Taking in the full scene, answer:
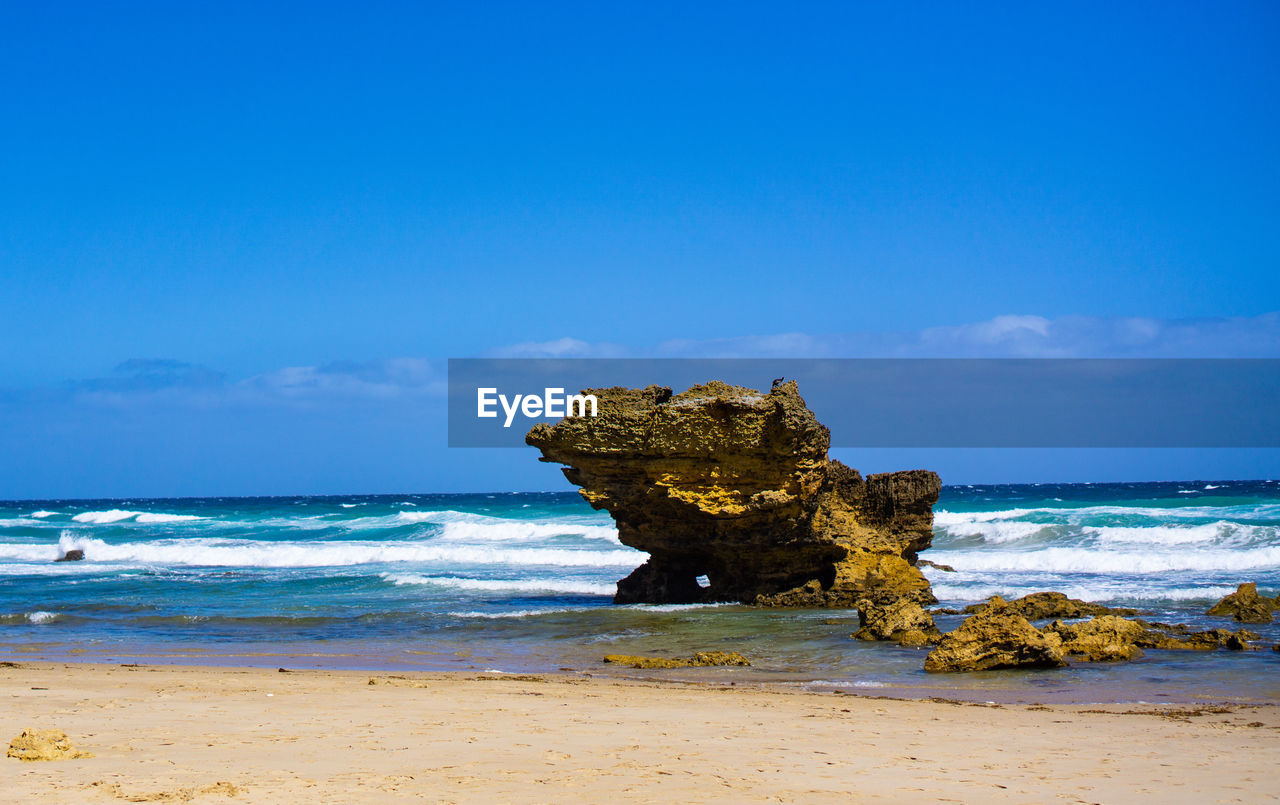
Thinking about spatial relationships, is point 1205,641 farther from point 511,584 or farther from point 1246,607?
point 511,584

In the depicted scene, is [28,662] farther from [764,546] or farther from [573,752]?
[764,546]

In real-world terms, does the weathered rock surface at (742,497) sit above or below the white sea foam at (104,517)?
above

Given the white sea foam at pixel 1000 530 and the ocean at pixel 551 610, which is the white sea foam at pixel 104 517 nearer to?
the ocean at pixel 551 610

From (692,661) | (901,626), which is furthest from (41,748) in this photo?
(901,626)

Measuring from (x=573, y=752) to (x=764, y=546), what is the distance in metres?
10.4

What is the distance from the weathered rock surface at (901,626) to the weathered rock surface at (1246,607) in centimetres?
483

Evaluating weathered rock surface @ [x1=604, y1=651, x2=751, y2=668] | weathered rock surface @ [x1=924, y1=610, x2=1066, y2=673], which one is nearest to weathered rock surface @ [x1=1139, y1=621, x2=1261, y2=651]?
weathered rock surface @ [x1=924, y1=610, x2=1066, y2=673]

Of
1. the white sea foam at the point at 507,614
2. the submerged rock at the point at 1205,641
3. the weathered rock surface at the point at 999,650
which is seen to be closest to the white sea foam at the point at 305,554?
the white sea foam at the point at 507,614

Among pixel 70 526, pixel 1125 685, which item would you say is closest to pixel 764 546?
pixel 1125 685

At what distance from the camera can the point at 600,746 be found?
696 centimetres

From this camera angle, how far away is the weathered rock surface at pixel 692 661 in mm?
11727

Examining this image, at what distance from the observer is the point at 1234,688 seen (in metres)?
9.73

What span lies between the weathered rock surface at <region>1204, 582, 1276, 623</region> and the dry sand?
619 cm

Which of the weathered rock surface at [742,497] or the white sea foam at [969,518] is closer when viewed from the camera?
the weathered rock surface at [742,497]
